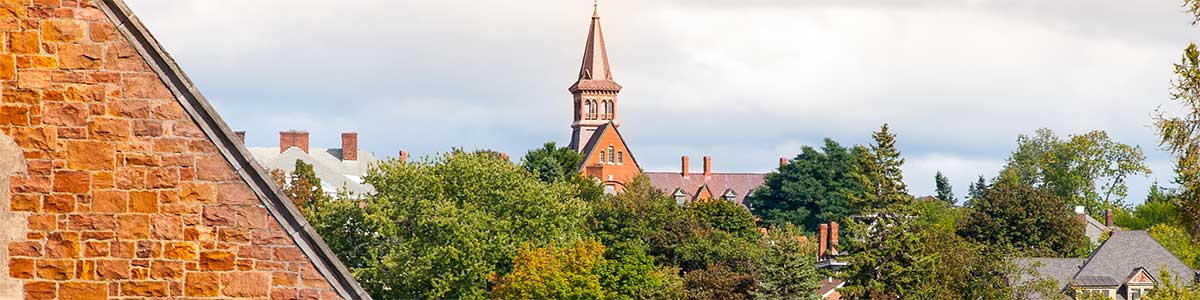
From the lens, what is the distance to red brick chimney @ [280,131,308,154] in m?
145

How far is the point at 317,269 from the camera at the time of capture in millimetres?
9133

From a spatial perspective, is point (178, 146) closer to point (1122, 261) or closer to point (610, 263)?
point (610, 263)

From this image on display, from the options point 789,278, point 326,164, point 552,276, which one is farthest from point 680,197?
point 552,276

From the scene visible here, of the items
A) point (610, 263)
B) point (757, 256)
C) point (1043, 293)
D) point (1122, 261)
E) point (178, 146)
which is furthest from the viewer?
point (1122, 261)

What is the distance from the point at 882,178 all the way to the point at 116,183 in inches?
Answer: 3242

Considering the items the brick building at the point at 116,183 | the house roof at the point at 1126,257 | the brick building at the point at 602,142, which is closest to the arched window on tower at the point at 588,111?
the brick building at the point at 602,142

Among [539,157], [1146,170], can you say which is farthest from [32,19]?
[1146,170]

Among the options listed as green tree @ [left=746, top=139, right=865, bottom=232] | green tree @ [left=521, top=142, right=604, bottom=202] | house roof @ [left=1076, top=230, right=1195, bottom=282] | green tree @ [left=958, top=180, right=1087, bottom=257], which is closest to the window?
green tree @ [left=746, top=139, right=865, bottom=232]

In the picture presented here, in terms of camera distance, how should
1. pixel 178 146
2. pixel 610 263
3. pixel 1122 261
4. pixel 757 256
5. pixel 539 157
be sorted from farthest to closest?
pixel 539 157 < pixel 1122 261 < pixel 757 256 < pixel 610 263 < pixel 178 146

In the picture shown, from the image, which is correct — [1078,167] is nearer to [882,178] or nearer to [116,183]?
[882,178]

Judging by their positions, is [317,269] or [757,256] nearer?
[317,269]

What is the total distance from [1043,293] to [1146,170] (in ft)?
193

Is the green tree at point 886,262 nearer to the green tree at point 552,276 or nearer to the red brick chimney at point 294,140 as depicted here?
the green tree at point 552,276

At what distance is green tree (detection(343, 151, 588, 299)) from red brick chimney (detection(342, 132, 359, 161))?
6758 cm
